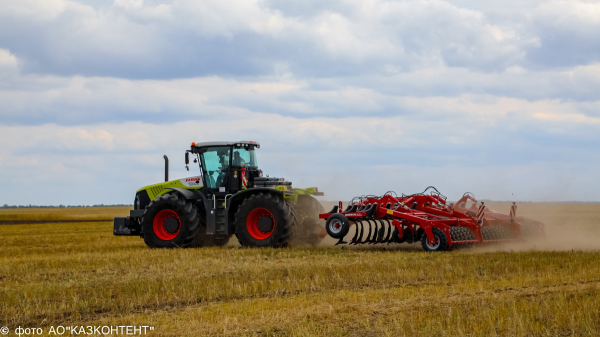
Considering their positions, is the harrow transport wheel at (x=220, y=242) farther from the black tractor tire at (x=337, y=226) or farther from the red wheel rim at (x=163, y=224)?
the black tractor tire at (x=337, y=226)

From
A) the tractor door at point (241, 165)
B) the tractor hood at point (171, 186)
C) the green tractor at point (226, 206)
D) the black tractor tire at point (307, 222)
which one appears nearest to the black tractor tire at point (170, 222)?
the green tractor at point (226, 206)

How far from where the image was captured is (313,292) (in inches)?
338

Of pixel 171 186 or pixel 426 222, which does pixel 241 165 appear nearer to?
pixel 171 186

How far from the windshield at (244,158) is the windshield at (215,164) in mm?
219

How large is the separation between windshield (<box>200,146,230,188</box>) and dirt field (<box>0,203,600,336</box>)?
2.71 m

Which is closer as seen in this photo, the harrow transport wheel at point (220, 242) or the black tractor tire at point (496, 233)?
the black tractor tire at point (496, 233)

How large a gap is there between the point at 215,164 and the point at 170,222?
1874mm

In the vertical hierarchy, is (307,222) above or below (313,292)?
above

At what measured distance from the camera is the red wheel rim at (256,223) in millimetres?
15078

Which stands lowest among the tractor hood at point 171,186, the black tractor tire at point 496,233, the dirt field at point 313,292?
the dirt field at point 313,292

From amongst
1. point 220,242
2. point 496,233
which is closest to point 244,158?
point 220,242

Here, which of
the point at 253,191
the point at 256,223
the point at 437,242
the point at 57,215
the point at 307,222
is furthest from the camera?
the point at 57,215

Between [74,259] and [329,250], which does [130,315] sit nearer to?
[74,259]

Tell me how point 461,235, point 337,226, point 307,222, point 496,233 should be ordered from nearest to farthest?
1. point 461,235
2. point 337,226
3. point 496,233
4. point 307,222
